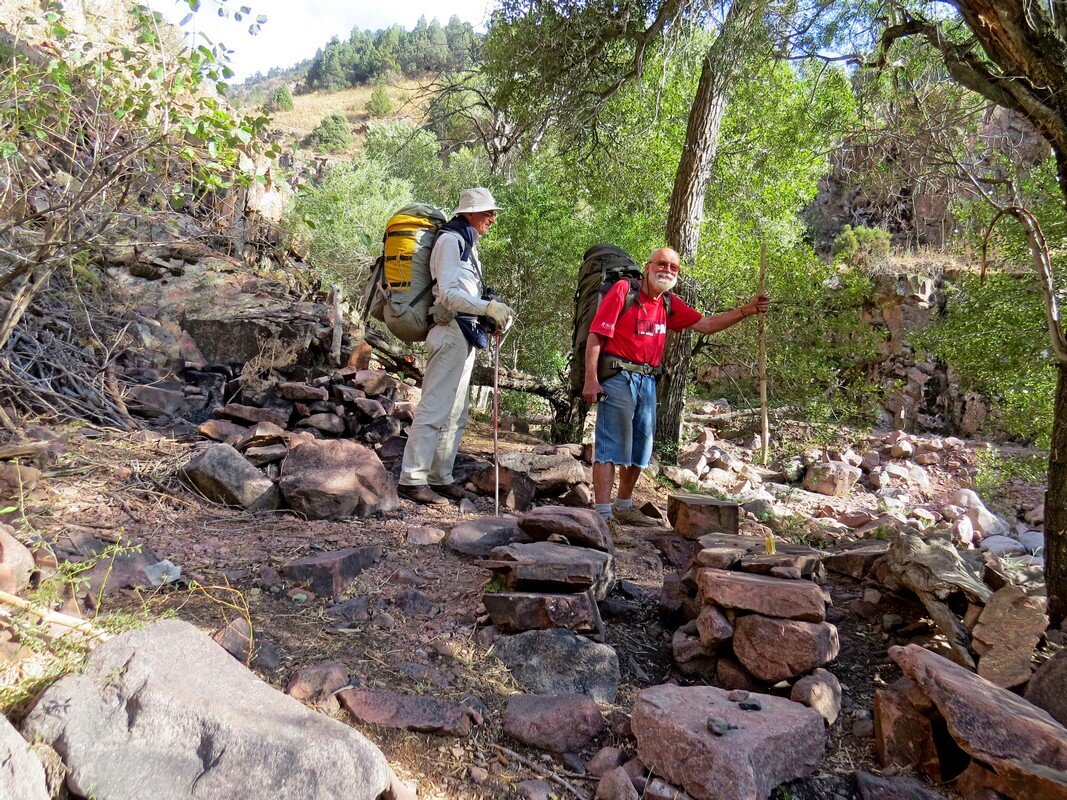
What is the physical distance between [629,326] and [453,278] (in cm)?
127

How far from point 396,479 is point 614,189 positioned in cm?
649

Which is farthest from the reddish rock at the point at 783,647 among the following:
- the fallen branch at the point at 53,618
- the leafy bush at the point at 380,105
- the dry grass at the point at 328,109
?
the leafy bush at the point at 380,105

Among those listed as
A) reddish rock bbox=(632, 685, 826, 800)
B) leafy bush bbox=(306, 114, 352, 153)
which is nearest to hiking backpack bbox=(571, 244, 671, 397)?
reddish rock bbox=(632, 685, 826, 800)

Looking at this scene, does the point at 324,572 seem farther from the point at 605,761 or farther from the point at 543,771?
the point at 605,761

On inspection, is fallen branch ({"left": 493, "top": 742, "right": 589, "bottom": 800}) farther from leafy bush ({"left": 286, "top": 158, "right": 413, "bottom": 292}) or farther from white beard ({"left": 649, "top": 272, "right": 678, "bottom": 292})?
leafy bush ({"left": 286, "top": 158, "right": 413, "bottom": 292})

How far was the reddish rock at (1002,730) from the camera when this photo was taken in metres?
2.06

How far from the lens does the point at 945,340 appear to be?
8641 mm

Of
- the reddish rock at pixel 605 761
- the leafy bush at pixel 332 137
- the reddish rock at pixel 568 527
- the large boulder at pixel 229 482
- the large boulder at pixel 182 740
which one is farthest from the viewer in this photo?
the leafy bush at pixel 332 137

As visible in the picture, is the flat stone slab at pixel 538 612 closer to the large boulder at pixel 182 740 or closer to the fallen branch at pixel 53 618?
the large boulder at pixel 182 740

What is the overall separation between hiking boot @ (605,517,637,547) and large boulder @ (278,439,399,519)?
1.53 m

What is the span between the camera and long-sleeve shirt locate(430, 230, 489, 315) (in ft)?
15.1

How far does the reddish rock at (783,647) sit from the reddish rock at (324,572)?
1.89m

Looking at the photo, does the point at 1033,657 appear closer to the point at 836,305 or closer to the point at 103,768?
the point at 103,768

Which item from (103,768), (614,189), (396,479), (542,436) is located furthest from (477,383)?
(103,768)
